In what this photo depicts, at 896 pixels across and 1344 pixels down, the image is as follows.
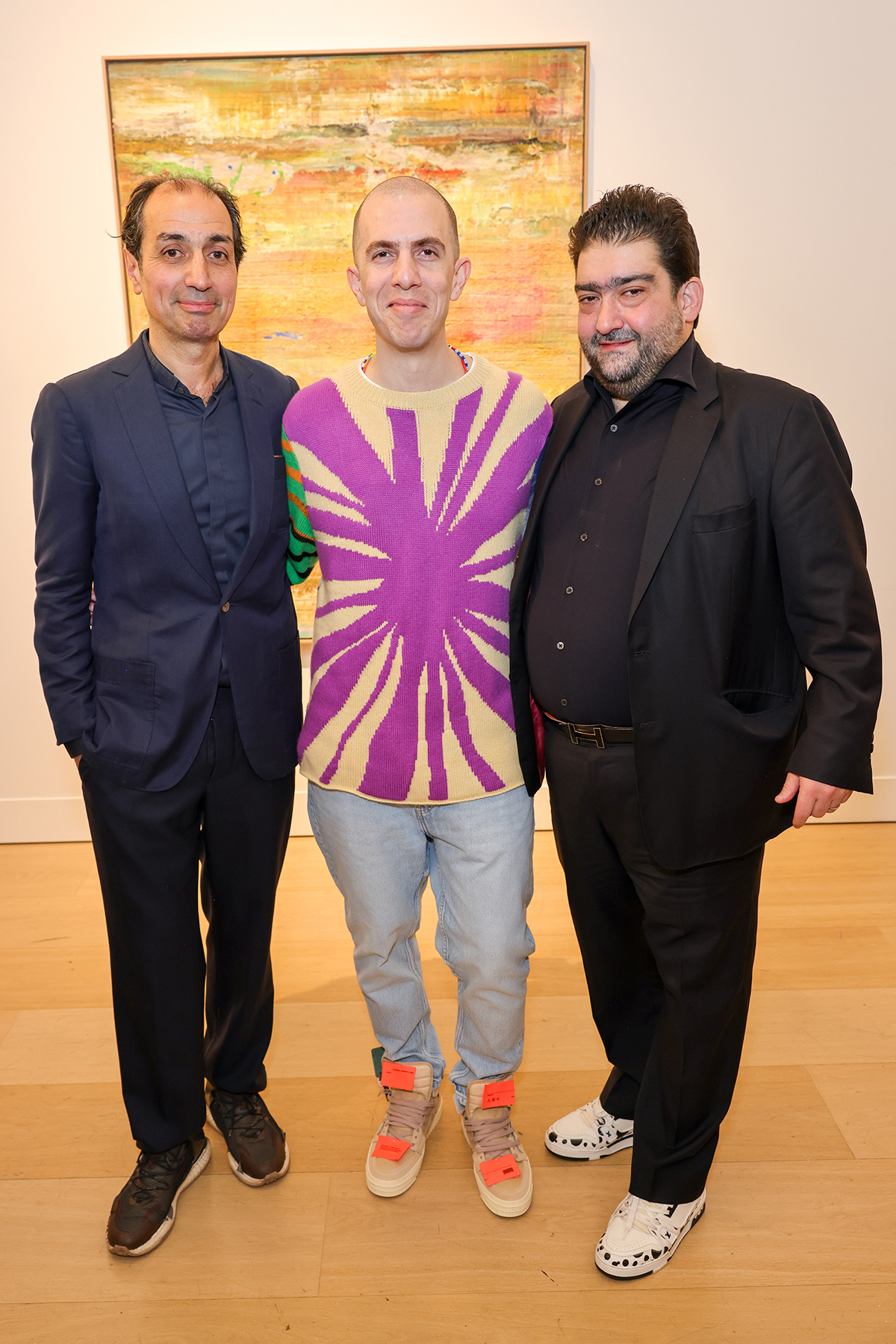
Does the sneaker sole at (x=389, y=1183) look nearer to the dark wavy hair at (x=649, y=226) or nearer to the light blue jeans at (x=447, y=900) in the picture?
the light blue jeans at (x=447, y=900)

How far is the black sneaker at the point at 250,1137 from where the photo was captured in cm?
204

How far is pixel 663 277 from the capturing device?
5.57ft

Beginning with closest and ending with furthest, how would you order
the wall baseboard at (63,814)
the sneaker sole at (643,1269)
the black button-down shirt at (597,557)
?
1. the black button-down shirt at (597,557)
2. the sneaker sole at (643,1269)
3. the wall baseboard at (63,814)

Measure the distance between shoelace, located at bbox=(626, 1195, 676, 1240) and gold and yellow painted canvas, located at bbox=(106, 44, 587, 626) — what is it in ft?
8.14

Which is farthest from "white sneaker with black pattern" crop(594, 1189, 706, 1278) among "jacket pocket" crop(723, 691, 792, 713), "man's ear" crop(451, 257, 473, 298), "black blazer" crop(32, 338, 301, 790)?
"man's ear" crop(451, 257, 473, 298)

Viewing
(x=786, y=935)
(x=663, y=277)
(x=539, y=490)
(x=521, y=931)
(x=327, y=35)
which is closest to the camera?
(x=663, y=277)

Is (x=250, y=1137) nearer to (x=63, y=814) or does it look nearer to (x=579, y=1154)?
(x=579, y=1154)

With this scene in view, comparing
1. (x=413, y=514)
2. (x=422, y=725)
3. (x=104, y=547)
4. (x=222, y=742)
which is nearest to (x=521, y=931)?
(x=422, y=725)

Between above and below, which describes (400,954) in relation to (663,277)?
below

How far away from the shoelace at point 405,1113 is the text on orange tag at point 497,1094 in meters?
0.15

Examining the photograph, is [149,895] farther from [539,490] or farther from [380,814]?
[539,490]

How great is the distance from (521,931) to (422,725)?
450 mm

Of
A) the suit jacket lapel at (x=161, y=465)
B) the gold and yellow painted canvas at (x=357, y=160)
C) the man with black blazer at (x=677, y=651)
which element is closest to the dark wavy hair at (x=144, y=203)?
the suit jacket lapel at (x=161, y=465)

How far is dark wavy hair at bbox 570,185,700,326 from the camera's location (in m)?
1.67
